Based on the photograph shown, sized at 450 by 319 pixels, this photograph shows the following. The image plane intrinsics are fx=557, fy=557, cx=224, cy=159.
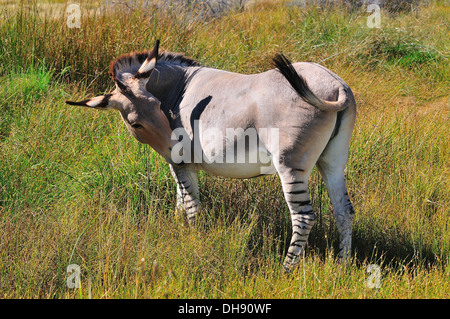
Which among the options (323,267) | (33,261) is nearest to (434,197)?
(323,267)

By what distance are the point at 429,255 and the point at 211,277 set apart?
73.6 inches

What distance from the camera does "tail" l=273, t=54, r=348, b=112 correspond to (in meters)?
3.94

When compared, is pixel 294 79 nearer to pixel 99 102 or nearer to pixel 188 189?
pixel 188 189

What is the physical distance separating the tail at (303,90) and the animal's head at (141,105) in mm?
1048

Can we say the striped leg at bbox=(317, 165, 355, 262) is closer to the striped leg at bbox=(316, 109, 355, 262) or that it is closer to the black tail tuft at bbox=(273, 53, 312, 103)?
the striped leg at bbox=(316, 109, 355, 262)

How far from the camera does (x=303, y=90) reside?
3961 mm

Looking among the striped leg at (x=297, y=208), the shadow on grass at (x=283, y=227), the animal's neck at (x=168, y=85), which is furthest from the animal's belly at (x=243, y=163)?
the animal's neck at (x=168, y=85)

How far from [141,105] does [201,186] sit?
4.21 feet

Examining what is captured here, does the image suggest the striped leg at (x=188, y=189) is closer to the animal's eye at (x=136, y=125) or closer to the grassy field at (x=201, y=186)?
the grassy field at (x=201, y=186)

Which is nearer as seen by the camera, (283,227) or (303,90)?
(303,90)

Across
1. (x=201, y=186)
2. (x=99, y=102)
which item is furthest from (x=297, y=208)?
(x=99, y=102)
